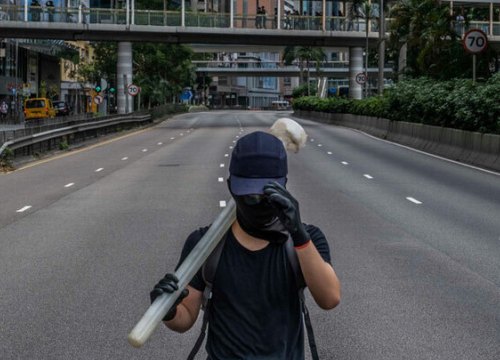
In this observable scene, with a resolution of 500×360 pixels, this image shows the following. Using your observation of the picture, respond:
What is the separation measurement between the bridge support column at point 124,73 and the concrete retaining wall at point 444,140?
20.2 meters

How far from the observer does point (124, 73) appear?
60688mm

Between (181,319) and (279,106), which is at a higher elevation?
(279,106)

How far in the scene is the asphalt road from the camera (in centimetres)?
650

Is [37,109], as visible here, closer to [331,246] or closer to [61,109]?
[61,109]

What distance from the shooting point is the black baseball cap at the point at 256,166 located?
2.78 meters

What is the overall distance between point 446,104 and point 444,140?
1335 millimetres

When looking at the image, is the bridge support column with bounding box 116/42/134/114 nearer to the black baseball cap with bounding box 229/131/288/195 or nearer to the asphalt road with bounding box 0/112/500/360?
the asphalt road with bounding box 0/112/500/360

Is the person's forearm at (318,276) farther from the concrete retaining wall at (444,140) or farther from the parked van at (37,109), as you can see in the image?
the parked van at (37,109)

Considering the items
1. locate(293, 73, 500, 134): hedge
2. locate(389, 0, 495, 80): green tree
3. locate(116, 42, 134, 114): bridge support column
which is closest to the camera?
locate(293, 73, 500, 134): hedge

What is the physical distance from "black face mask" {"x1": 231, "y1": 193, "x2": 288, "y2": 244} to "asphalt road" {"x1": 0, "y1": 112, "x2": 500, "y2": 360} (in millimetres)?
3313

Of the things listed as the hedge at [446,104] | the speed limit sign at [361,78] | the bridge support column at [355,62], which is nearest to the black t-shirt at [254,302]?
the hedge at [446,104]

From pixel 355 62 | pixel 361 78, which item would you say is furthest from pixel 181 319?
pixel 355 62

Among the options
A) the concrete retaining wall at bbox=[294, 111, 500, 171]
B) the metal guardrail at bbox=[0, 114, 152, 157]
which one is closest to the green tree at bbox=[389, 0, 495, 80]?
the concrete retaining wall at bbox=[294, 111, 500, 171]

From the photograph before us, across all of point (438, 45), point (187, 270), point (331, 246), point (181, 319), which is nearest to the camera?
point (187, 270)
